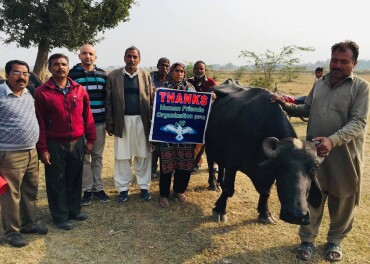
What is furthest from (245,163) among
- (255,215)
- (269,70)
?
(269,70)

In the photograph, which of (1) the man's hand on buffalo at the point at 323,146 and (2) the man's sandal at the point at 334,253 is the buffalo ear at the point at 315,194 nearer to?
(1) the man's hand on buffalo at the point at 323,146

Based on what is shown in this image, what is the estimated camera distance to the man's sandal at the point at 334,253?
3.77 m

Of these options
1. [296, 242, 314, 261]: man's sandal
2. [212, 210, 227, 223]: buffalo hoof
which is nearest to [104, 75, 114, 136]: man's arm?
[212, 210, 227, 223]: buffalo hoof

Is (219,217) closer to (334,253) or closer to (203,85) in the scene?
(334,253)

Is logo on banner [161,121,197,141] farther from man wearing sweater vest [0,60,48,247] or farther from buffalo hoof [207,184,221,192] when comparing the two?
man wearing sweater vest [0,60,48,247]

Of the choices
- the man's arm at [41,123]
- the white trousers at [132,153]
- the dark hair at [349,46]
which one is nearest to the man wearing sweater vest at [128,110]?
the white trousers at [132,153]

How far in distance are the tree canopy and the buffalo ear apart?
1257 cm

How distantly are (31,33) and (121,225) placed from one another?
12143mm

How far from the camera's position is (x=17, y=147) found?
362cm

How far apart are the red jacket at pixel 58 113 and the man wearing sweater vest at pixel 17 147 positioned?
14 cm

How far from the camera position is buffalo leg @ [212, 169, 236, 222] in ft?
15.0

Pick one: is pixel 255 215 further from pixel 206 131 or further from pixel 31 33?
pixel 31 33

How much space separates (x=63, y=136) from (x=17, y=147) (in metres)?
0.56

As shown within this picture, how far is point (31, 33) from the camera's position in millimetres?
13867
